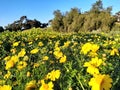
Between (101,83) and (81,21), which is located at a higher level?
(101,83)

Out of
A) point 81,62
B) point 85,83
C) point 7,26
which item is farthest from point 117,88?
point 7,26

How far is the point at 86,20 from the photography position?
1200 inches

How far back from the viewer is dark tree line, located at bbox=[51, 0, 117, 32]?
98.5ft

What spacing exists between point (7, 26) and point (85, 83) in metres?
26.4

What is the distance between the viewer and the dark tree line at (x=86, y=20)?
30019 mm

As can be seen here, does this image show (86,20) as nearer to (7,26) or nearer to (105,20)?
(105,20)

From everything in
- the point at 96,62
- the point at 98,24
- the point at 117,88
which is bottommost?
the point at 98,24

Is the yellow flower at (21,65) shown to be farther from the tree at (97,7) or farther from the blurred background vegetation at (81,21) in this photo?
the tree at (97,7)

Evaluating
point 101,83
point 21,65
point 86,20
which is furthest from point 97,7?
point 101,83

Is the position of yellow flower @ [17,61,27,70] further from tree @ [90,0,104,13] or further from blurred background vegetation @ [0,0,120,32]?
tree @ [90,0,104,13]

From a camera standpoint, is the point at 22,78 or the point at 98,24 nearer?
the point at 22,78

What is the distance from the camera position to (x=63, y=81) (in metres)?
3.72

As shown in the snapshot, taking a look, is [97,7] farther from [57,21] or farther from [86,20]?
[57,21]

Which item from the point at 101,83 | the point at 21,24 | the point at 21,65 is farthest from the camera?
the point at 21,24
